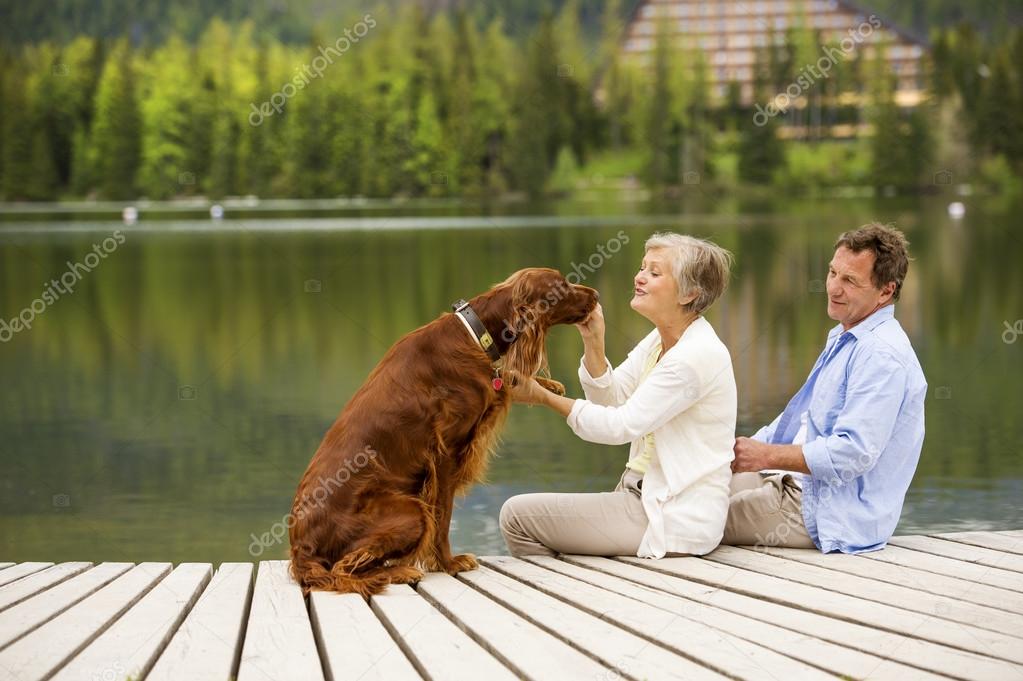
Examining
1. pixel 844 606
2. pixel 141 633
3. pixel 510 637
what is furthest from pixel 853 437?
pixel 141 633

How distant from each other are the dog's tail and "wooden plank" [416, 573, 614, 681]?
8 cm

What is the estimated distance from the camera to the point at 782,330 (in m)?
14.3

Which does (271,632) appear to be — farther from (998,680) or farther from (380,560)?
(998,680)

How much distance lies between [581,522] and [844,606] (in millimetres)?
870

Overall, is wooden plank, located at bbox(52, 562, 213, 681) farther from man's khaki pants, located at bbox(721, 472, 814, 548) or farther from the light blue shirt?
the light blue shirt

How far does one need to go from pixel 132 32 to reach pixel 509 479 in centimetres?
11373

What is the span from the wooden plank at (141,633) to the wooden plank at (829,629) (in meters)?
1.13

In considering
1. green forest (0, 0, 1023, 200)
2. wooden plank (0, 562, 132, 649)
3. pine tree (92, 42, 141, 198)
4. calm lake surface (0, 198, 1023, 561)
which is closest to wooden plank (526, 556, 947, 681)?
wooden plank (0, 562, 132, 649)

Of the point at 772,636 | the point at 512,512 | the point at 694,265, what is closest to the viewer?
the point at 772,636

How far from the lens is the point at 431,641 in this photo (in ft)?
8.59

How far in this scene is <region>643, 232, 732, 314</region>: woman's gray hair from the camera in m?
3.32

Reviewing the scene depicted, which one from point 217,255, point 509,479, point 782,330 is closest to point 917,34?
point 217,255

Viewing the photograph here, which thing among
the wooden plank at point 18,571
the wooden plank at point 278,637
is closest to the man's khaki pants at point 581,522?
the wooden plank at point 278,637

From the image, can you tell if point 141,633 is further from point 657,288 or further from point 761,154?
point 761,154
